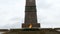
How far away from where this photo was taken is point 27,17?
1480 cm

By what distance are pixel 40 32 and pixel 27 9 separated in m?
6.85

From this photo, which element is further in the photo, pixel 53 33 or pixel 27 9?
pixel 27 9

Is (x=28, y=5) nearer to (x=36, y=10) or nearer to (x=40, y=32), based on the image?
(x=36, y=10)

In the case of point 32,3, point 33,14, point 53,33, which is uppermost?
point 32,3

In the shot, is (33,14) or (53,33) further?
(33,14)

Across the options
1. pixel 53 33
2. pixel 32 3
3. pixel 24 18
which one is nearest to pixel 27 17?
pixel 24 18

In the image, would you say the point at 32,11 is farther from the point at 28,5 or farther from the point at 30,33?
the point at 30,33

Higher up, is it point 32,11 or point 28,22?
point 32,11

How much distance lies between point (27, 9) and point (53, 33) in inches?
269

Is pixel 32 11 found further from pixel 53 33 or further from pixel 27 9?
pixel 53 33

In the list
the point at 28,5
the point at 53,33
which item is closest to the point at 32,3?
the point at 28,5

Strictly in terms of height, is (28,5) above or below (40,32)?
above

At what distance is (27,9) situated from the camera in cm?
1495

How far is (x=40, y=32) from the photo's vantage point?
8.34 meters
